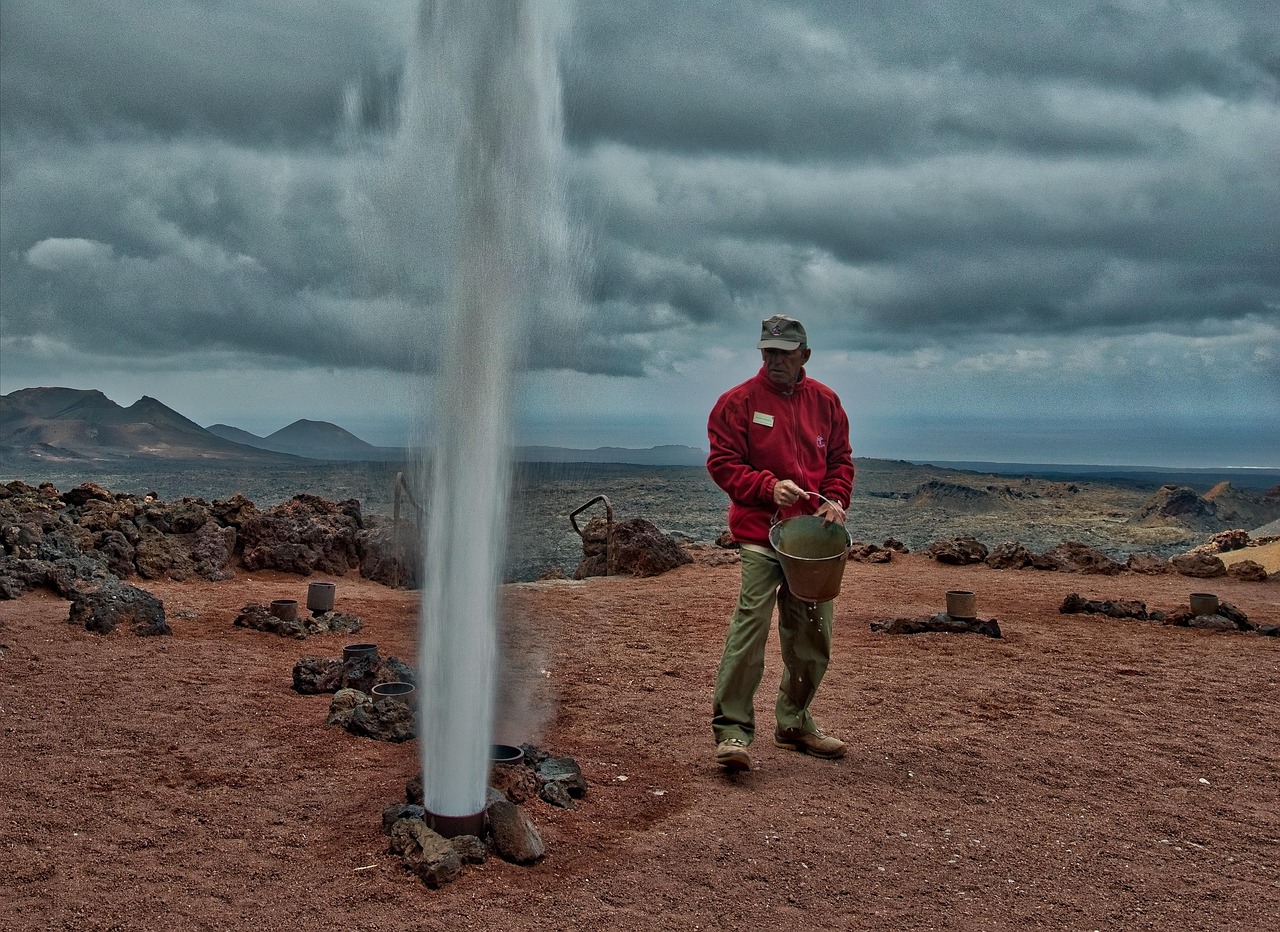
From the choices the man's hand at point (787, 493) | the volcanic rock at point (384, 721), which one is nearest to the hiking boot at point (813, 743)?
the man's hand at point (787, 493)

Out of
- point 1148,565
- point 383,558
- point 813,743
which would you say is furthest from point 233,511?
point 1148,565

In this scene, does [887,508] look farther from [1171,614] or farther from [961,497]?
[1171,614]

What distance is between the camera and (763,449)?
5113mm

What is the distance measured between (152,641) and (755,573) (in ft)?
16.9

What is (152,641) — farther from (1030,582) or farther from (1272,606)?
(1272,606)

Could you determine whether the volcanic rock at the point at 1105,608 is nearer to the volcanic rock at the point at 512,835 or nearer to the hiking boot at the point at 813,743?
the hiking boot at the point at 813,743

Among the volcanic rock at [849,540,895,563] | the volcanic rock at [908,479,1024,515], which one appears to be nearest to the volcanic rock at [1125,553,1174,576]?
the volcanic rock at [849,540,895,563]

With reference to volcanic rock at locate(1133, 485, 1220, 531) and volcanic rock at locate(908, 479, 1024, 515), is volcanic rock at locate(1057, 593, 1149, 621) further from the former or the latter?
volcanic rock at locate(908, 479, 1024, 515)

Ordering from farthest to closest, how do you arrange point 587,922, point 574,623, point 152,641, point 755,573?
point 574,623 < point 152,641 < point 755,573 < point 587,922

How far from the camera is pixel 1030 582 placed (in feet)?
42.1

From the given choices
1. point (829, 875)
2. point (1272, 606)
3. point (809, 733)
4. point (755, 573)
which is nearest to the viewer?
point (829, 875)

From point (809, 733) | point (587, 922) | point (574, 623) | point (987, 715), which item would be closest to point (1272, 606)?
point (987, 715)

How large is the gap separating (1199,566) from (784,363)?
1086 cm

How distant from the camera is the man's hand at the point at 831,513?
4.90 meters
